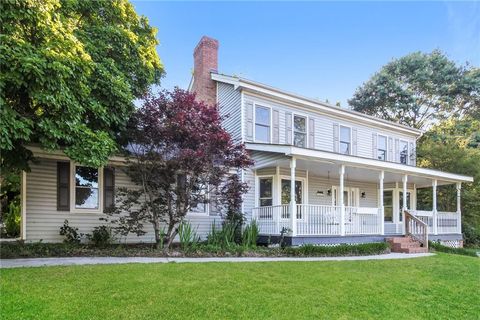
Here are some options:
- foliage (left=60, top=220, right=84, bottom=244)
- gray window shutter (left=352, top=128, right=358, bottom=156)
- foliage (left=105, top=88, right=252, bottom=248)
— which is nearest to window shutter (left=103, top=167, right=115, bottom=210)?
foliage (left=105, top=88, right=252, bottom=248)

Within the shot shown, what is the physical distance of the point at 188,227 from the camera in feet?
37.8

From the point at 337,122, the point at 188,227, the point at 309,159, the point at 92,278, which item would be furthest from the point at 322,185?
the point at 92,278

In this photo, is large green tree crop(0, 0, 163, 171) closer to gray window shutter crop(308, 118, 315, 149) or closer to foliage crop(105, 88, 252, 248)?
foliage crop(105, 88, 252, 248)

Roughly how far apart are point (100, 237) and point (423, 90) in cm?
3055

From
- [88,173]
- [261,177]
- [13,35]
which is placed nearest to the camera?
[13,35]

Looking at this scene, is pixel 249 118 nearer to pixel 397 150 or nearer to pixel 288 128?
pixel 288 128

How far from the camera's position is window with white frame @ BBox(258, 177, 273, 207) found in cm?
1501

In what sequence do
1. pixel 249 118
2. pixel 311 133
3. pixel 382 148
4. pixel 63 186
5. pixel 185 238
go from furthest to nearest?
pixel 382 148 < pixel 311 133 < pixel 249 118 < pixel 63 186 < pixel 185 238

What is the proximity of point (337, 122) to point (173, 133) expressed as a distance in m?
9.91

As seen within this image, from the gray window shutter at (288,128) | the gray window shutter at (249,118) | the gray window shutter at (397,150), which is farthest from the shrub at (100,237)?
the gray window shutter at (397,150)

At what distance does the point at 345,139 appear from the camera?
1809 cm

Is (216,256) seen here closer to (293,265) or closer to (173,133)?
(293,265)

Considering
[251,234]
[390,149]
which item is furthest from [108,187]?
[390,149]

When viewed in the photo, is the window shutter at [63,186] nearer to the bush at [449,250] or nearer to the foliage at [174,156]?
the foliage at [174,156]
